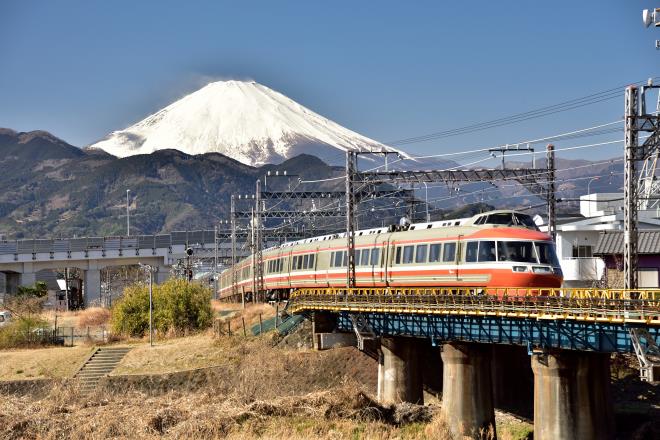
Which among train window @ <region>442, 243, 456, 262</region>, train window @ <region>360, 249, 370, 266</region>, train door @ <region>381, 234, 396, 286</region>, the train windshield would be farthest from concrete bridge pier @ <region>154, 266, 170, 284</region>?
the train windshield

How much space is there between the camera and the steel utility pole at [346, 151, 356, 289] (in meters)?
58.7

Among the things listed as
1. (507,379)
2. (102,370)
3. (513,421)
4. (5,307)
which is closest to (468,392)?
(513,421)

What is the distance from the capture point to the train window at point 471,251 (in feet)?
164

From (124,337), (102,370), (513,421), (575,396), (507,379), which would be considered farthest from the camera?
(124,337)

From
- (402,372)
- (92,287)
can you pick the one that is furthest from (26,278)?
A: (402,372)

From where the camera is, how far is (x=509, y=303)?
42.9 m

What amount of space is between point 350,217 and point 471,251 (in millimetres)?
10855

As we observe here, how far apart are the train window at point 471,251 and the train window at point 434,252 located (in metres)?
2.61

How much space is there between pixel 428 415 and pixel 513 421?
603cm

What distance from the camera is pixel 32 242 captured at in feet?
443

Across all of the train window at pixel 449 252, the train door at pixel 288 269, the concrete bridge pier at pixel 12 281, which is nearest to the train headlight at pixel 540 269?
the train window at pixel 449 252

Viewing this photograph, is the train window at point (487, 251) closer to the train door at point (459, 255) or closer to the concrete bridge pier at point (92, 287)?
the train door at point (459, 255)

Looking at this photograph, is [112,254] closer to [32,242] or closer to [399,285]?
[32,242]

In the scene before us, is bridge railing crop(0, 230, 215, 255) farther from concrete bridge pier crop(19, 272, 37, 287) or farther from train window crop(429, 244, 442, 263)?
train window crop(429, 244, 442, 263)
